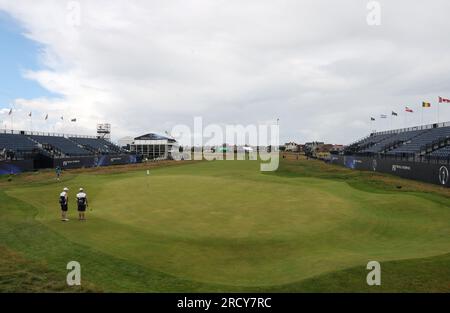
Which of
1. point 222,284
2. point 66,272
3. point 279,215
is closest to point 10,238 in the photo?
point 66,272

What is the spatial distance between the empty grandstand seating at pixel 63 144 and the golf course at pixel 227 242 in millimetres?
50602

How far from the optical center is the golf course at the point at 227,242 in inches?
448

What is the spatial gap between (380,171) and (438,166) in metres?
16.9

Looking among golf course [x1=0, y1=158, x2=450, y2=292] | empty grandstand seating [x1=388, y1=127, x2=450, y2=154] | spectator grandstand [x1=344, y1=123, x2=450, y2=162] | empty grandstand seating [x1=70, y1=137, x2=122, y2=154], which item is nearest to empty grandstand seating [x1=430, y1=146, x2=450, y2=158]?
spectator grandstand [x1=344, y1=123, x2=450, y2=162]

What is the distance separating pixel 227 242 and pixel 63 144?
255 feet

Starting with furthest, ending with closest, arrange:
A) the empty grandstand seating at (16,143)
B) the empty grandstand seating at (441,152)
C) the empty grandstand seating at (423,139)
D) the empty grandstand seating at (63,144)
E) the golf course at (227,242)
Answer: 1. the empty grandstand seating at (63,144)
2. the empty grandstand seating at (16,143)
3. the empty grandstand seating at (423,139)
4. the empty grandstand seating at (441,152)
5. the golf course at (227,242)

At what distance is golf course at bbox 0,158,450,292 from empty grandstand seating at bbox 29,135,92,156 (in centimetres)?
5060

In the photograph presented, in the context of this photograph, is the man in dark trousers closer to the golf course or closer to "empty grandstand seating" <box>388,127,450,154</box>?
the golf course

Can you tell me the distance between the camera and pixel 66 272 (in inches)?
471

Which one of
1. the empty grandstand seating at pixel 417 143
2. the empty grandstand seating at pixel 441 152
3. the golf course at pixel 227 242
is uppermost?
the empty grandstand seating at pixel 417 143

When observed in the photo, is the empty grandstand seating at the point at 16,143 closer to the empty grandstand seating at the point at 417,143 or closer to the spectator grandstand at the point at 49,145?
the spectator grandstand at the point at 49,145

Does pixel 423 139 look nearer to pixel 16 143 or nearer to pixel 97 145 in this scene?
pixel 16 143

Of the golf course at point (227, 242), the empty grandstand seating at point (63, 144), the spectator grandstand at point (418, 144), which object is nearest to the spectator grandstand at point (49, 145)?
the empty grandstand seating at point (63, 144)
